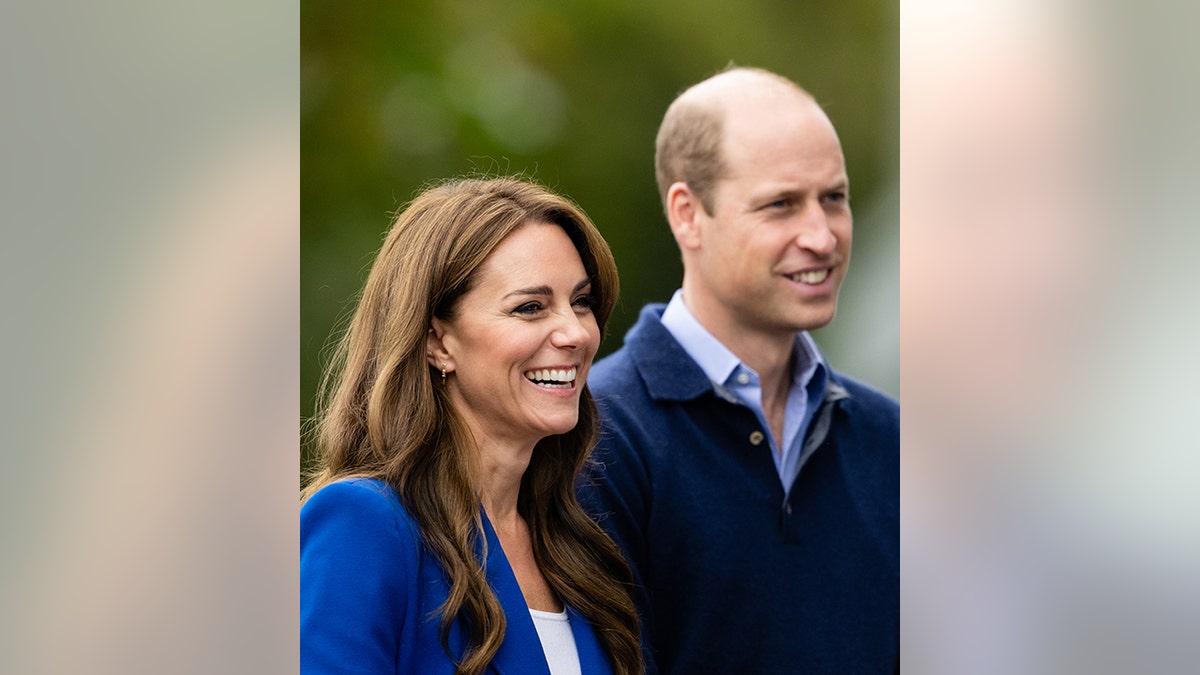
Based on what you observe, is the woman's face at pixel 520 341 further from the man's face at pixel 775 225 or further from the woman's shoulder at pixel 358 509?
the man's face at pixel 775 225

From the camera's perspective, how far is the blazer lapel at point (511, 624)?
276cm

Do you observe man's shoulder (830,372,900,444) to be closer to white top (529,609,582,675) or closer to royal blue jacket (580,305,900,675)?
royal blue jacket (580,305,900,675)

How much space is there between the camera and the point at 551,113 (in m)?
3.09

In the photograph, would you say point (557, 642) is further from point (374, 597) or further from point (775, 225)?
point (775, 225)

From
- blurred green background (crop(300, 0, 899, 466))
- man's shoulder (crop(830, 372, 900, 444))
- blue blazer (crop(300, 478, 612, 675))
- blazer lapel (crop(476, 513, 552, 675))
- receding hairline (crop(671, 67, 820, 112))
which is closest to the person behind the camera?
blue blazer (crop(300, 478, 612, 675))

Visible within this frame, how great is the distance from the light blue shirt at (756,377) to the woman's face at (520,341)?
12.7 inches

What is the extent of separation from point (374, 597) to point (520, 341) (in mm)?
605

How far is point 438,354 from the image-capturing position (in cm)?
281

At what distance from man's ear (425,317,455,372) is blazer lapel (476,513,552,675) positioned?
342 millimetres

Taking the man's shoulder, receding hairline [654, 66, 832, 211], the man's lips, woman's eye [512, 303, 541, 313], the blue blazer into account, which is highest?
receding hairline [654, 66, 832, 211]

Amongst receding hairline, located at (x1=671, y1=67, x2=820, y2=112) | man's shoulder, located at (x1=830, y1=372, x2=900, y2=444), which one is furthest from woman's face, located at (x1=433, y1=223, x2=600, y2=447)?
man's shoulder, located at (x1=830, y1=372, x2=900, y2=444)

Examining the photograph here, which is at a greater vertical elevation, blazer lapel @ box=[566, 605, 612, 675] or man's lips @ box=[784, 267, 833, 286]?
man's lips @ box=[784, 267, 833, 286]

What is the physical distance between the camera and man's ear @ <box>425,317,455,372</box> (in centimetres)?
280

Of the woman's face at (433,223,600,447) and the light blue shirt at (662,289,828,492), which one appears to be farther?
the light blue shirt at (662,289,828,492)
